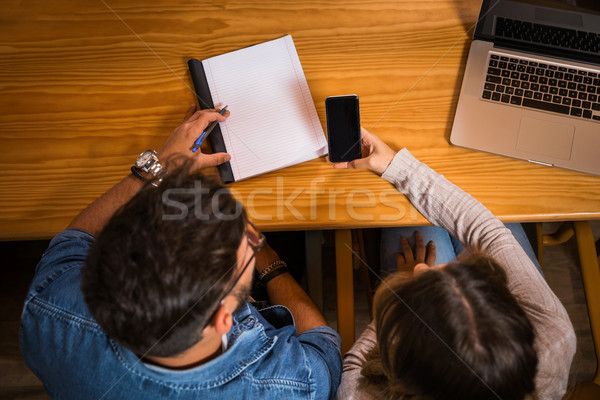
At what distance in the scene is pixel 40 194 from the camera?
88 cm

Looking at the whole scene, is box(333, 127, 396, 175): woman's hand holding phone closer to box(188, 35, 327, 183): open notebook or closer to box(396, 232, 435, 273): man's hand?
box(188, 35, 327, 183): open notebook

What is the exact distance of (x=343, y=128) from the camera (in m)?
0.85

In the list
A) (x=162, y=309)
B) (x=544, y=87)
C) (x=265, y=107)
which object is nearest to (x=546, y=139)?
(x=544, y=87)

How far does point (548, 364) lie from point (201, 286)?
0.66 meters

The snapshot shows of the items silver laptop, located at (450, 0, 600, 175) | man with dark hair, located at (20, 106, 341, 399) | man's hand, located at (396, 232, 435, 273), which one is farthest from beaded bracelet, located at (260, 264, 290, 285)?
silver laptop, located at (450, 0, 600, 175)

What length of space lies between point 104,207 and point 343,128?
55 centimetres

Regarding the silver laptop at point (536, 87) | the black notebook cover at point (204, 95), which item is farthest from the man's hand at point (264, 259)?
the silver laptop at point (536, 87)

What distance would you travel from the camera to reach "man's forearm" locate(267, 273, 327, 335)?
3.05ft

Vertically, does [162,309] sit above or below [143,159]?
below

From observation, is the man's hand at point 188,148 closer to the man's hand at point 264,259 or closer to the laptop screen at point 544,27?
the man's hand at point 264,259

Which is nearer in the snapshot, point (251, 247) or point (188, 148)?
point (251, 247)

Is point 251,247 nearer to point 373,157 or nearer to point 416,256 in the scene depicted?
point 373,157

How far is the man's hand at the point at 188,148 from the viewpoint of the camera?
0.85 m

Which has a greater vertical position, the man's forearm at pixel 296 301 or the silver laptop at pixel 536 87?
the silver laptop at pixel 536 87
